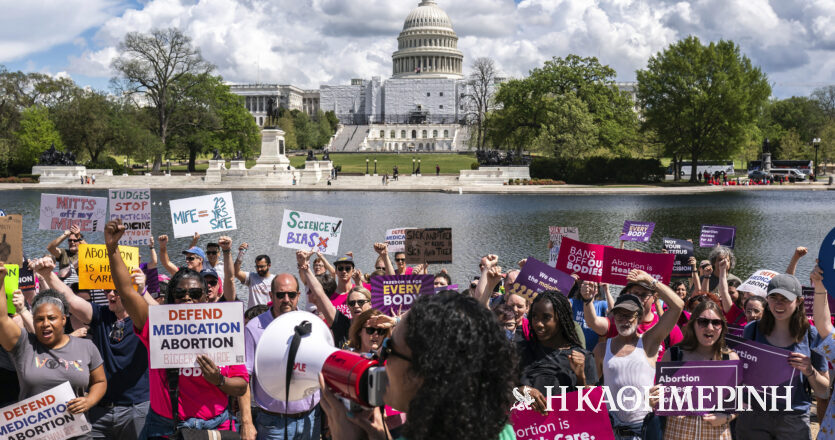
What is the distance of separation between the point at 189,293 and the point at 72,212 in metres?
5.43

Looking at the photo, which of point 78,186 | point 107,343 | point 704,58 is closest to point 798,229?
point 107,343

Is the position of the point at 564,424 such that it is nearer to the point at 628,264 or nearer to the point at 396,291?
the point at 396,291

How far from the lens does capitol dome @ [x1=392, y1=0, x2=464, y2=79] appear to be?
5394 inches

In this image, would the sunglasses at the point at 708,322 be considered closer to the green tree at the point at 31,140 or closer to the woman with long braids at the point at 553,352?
the woman with long braids at the point at 553,352

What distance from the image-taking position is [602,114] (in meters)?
55.4

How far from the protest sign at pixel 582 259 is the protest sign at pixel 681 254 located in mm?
3443

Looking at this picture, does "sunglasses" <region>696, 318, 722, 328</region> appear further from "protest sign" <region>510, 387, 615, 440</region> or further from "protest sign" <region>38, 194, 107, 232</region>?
"protest sign" <region>38, 194, 107, 232</region>

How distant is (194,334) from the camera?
410cm

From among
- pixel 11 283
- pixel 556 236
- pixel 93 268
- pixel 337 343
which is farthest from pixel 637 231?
pixel 11 283

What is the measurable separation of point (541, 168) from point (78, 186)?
111 feet

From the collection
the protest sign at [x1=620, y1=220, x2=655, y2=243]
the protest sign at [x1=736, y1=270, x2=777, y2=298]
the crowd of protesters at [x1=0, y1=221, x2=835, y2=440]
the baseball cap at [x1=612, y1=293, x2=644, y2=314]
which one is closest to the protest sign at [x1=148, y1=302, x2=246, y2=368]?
the crowd of protesters at [x1=0, y1=221, x2=835, y2=440]

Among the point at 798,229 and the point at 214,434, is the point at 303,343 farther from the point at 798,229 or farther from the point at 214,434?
the point at 798,229

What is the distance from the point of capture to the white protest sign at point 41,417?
13.0ft

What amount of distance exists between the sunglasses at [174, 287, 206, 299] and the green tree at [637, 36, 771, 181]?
50276mm
